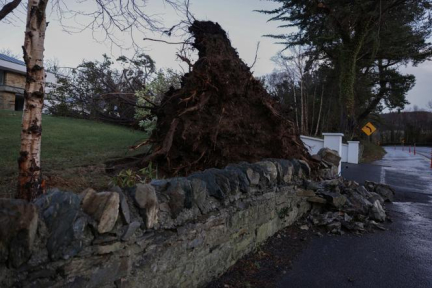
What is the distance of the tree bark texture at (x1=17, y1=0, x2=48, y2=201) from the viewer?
2.80 m

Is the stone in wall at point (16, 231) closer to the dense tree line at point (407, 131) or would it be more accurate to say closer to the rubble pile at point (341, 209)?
the rubble pile at point (341, 209)

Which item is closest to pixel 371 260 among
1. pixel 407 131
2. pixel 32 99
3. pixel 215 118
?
pixel 215 118

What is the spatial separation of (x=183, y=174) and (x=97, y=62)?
1512 centimetres

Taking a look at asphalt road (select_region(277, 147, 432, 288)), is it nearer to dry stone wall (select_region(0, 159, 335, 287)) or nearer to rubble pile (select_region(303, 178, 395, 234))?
rubble pile (select_region(303, 178, 395, 234))

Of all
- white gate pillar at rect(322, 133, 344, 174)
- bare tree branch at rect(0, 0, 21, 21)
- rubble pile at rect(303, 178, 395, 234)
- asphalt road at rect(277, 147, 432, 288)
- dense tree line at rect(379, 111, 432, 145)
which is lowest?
asphalt road at rect(277, 147, 432, 288)

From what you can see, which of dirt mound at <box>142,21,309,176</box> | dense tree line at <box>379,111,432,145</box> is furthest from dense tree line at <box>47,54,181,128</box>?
dense tree line at <box>379,111,432,145</box>

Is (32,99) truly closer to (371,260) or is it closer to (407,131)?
(371,260)

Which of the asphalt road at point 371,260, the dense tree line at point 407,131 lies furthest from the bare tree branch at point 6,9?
the dense tree line at point 407,131

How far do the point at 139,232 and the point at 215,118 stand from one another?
309 centimetres

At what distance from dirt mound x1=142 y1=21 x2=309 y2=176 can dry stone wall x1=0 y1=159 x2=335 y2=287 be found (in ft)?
3.32

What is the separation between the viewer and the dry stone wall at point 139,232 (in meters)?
1.84

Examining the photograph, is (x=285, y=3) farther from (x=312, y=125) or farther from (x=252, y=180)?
(x=252, y=180)

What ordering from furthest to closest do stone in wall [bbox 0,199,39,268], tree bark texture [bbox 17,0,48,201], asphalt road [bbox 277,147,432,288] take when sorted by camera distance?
asphalt road [bbox 277,147,432,288] < tree bark texture [bbox 17,0,48,201] < stone in wall [bbox 0,199,39,268]

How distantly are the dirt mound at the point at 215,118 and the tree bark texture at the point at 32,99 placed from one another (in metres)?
1.86
